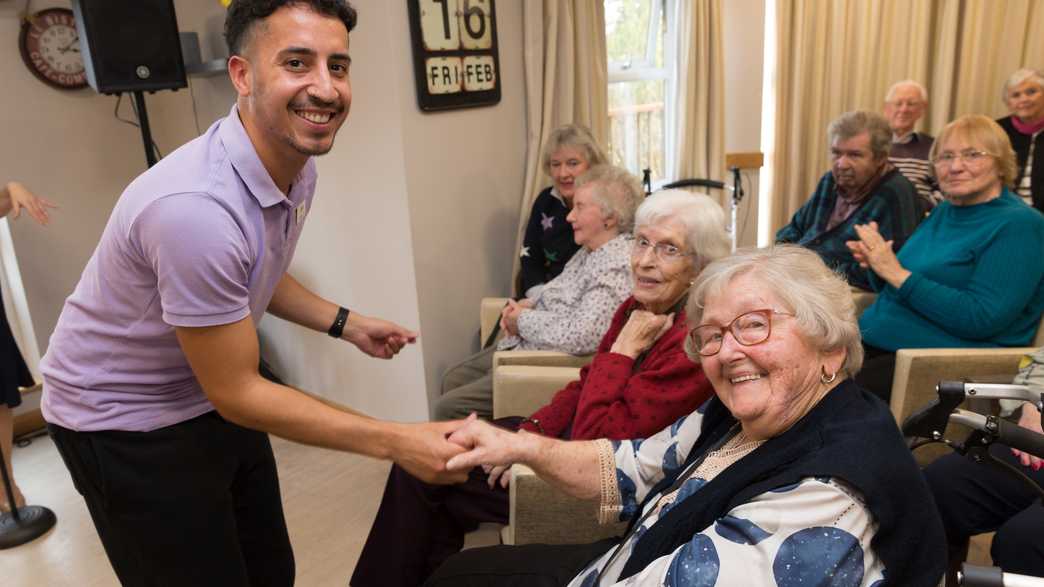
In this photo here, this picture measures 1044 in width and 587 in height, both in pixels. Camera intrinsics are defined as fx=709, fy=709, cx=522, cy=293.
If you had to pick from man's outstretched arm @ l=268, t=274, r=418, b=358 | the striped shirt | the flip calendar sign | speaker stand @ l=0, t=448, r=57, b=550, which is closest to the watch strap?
man's outstretched arm @ l=268, t=274, r=418, b=358

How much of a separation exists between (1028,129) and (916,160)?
505 mm

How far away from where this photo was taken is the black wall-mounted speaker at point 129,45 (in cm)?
252

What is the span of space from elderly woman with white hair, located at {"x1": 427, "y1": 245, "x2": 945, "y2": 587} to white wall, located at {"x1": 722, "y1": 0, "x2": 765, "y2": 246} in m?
3.71

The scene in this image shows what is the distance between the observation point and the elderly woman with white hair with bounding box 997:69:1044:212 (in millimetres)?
3475

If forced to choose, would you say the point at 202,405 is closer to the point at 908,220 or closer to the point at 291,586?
the point at 291,586

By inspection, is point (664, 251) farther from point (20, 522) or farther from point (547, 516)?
point (20, 522)

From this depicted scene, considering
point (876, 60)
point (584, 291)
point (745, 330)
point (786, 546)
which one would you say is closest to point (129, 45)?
point (584, 291)

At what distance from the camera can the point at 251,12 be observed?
1.12 metres

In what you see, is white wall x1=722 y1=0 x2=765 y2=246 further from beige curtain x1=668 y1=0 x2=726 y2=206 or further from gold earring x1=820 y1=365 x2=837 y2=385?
gold earring x1=820 y1=365 x2=837 y2=385

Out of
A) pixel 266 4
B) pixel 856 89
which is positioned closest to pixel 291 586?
pixel 266 4

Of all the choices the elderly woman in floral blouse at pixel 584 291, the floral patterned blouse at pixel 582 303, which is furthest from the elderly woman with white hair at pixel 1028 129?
the floral patterned blouse at pixel 582 303

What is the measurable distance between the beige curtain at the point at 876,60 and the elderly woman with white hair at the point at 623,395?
10.2 ft

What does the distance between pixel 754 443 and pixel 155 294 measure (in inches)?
39.8

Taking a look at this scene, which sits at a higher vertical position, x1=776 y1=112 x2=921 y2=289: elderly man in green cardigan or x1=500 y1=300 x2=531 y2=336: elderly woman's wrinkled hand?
x1=776 y1=112 x2=921 y2=289: elderly man in green cardigan
